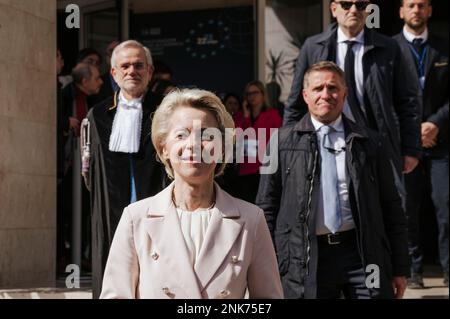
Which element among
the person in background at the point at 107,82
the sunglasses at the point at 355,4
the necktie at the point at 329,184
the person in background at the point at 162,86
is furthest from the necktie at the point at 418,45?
the necktie at the point at 329,184

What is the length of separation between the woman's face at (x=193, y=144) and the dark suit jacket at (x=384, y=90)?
287 centimetres

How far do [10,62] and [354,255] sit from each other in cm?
322

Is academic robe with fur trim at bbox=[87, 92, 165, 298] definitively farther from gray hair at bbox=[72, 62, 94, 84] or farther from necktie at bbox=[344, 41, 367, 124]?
gray hair at bbox=[72, 62, 94, 84]

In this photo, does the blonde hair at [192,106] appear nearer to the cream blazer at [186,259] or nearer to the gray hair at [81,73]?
the cream blazer at [186,259]

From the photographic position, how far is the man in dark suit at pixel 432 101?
8148 mm

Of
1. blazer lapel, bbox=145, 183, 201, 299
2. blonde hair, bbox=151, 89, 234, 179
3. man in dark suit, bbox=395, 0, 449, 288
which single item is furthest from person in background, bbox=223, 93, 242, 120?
blazer lapel, bbox=145, 183, 201, 299

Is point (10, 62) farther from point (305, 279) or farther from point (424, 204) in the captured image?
point (424, 204)

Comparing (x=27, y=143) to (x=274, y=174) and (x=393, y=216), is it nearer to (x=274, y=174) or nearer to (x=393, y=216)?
(x=274, y=174)

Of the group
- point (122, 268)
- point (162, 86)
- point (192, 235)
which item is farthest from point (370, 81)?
point (122, 268)

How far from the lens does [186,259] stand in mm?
3467

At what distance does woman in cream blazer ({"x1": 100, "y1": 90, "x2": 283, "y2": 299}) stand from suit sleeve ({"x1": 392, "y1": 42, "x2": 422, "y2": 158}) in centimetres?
313

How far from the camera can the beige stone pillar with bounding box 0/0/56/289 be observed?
7.46m

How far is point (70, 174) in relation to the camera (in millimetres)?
8445
